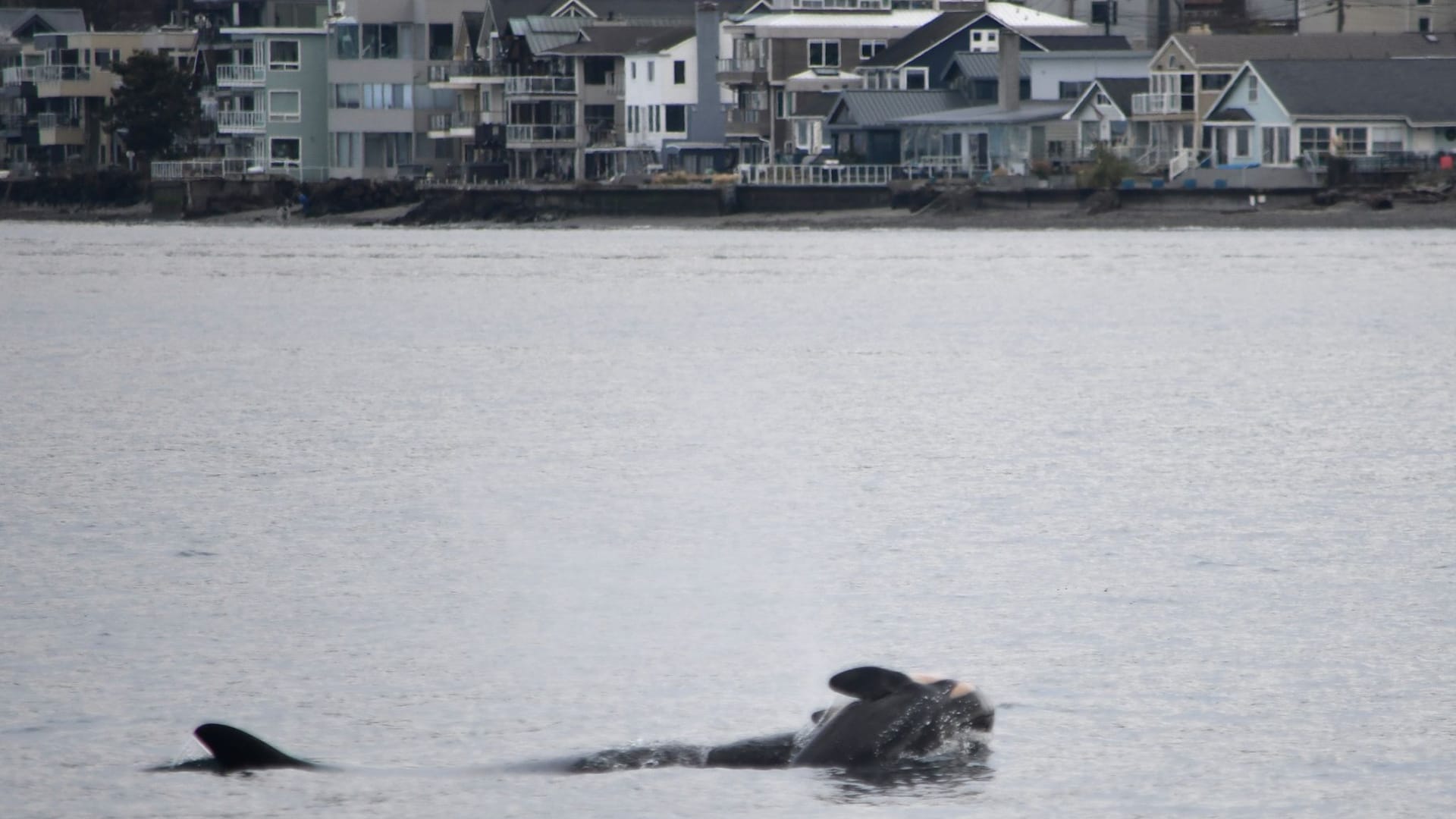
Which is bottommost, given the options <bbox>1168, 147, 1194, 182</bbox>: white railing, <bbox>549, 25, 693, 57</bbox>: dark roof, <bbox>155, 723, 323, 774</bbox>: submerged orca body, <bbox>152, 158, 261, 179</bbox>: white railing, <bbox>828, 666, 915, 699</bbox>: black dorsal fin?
<bbox>155, 723, 323, 774</bbox>: submerged orca body

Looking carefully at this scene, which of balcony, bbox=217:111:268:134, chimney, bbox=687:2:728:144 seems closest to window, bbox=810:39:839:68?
chimney, bbox=687:2:728:144

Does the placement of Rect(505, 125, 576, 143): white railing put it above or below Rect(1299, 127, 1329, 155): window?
above

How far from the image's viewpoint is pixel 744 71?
10512 centimetres

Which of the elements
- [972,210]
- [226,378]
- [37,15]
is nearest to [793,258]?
[972,210]

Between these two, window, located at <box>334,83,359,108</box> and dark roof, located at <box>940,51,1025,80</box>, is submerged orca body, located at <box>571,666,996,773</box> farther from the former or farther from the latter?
window, located at <box>334,83,359,108</box>

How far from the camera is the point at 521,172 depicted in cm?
11450

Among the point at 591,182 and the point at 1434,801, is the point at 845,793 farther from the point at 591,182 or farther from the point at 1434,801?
the point at 591,182

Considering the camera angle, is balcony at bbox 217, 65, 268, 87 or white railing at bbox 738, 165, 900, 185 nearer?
white railing at bbox 738, 165, 900, 185

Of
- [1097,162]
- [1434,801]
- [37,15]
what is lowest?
[1434,801]

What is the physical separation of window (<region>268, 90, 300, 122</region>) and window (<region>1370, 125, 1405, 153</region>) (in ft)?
199

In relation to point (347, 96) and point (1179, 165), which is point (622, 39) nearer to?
point (347, 96)

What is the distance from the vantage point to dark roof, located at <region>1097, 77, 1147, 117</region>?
93688mm

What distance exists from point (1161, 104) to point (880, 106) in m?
13.5

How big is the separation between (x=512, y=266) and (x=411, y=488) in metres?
53.1
